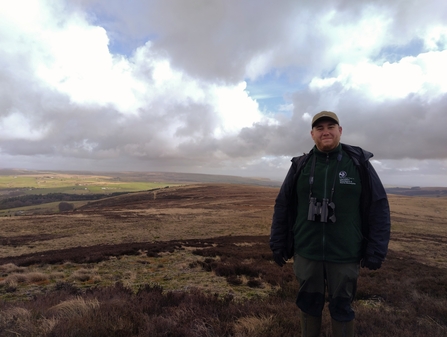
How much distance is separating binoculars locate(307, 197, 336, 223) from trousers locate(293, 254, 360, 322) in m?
0.60

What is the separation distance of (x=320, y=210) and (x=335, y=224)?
0.26 metres

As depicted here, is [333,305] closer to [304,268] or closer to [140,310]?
[304,268]

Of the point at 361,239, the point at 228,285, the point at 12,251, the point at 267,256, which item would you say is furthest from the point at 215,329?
the point at 12,251

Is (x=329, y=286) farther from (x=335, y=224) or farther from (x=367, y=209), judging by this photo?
(x=367, y=209)

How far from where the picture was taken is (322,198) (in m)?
3.22

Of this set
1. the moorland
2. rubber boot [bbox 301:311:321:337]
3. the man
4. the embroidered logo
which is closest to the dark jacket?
the man

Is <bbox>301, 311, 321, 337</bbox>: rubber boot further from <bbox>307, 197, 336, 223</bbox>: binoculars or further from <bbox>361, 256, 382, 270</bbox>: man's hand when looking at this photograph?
<bbox>307, 197, 336, 223</bbox>: binoculars

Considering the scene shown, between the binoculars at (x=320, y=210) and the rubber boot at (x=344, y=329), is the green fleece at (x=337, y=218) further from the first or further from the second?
the rubber boot at (x=344, y=329)

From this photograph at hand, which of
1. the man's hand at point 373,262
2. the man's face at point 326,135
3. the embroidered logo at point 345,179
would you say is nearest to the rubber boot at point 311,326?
the man's hand at point 373,262

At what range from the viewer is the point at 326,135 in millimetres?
3301

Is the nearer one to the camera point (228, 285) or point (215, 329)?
point (215, 329)

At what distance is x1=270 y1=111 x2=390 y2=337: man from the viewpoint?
312 cm

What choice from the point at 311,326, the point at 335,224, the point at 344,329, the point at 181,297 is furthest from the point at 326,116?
the point at 181,297

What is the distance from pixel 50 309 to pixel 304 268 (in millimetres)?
4728
